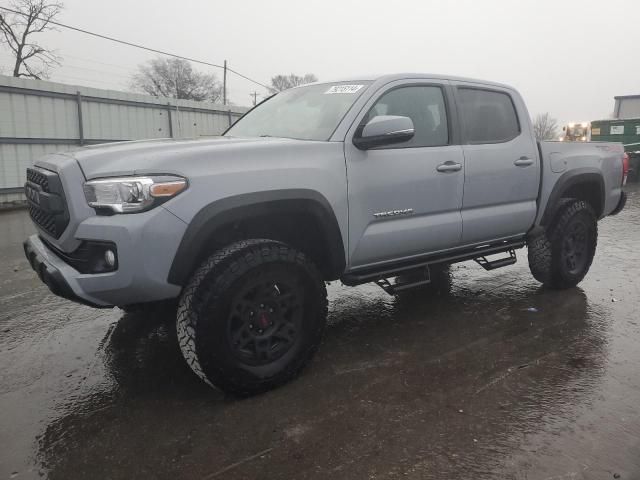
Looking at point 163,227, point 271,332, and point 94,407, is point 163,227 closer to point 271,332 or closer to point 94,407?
point 271,332

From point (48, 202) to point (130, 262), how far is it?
652 mm

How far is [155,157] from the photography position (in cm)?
242

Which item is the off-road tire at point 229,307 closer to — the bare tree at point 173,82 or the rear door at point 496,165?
the rear door at point 496,165

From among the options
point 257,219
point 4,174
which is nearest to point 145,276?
point 257,219

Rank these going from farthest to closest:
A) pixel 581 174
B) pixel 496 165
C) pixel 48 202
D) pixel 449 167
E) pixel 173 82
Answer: pixel 173 82, pixel 581 174, pixel 496 165, pixel 449 167, pixel 48 202

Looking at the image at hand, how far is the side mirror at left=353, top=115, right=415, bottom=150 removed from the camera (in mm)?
2906

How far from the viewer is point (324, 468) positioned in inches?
84.0

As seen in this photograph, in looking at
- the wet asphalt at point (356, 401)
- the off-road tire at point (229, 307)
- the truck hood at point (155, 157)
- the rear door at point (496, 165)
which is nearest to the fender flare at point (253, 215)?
the off-road tire at point (229, 307)

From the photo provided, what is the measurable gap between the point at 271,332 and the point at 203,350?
16.8 inches

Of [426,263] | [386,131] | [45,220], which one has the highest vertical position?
[386,131]

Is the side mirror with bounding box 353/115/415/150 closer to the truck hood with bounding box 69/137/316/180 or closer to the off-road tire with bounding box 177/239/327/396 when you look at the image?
the truck hood with bounding box 69/137/316/180

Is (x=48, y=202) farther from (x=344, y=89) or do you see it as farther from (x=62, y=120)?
(x=62, y=120)

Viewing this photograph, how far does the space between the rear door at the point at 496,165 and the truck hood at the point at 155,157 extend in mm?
1758

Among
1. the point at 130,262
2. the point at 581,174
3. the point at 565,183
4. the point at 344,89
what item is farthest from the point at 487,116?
the point at 130,262
